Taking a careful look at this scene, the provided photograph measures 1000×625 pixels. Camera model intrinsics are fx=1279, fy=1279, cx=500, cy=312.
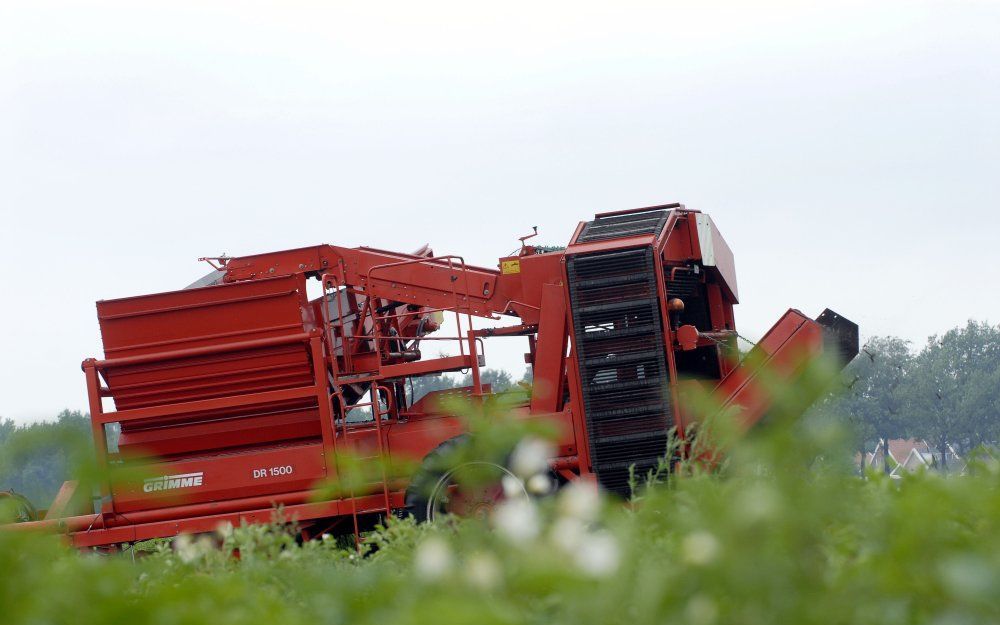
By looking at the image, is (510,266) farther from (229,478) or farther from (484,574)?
(484,574)

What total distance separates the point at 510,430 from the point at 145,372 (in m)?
10.6

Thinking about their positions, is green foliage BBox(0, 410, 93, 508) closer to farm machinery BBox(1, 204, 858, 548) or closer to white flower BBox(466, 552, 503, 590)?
white flower BBox(466, 552, 503, 590)

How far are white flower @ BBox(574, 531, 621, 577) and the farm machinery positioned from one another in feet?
29.9

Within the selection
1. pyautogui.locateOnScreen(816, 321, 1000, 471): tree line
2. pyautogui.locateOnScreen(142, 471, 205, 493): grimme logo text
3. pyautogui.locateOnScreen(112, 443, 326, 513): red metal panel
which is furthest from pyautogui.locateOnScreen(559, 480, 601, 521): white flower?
pyautogui.locateOnScreen(816, 321, 1000, 471): tree line

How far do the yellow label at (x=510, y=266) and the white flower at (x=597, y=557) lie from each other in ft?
34.1

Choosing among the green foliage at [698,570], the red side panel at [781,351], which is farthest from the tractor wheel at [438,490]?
the green foliage at [698,570]

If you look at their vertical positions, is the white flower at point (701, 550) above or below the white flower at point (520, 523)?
below

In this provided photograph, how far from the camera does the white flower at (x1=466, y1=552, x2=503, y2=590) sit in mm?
2734

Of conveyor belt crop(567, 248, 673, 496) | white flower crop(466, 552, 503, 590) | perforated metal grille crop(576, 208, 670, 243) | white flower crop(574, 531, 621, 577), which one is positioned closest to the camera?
white flower crop(574, 531, 621, 577)

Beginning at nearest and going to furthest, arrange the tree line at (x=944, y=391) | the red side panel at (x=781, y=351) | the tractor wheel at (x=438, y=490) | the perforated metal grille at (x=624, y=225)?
the tractor wheel at (x=438, y=490), the red side panel at (x=781, y=351), the perforated metal grille at (x=624, y=225), the tree line at (x=944, y=391)

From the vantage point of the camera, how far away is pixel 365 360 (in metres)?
13.6

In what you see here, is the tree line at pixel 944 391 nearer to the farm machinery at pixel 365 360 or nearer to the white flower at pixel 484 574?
the farm machinery at pixel 365 360

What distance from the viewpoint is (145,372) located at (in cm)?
1340

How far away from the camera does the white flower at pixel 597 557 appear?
2.54m
